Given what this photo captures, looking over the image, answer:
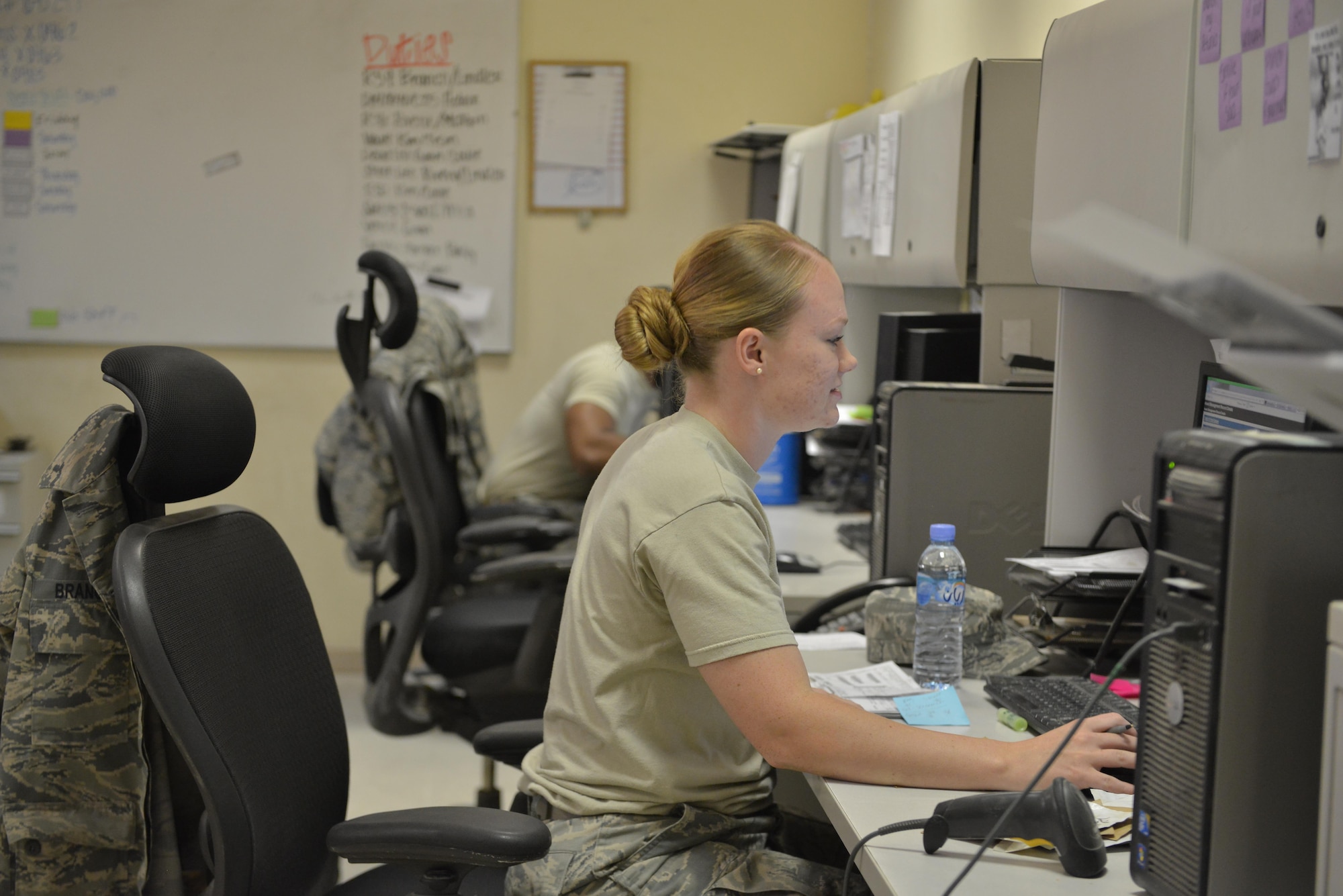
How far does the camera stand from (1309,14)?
1.04 meters

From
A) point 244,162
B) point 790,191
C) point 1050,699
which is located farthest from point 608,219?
point 1050,699

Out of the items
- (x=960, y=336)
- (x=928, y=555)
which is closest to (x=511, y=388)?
(x=960, y=336)

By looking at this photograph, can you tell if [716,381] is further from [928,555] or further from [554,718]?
[928,555]

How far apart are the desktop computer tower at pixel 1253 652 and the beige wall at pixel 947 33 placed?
4.52 ft

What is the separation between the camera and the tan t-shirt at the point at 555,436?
3.11 meters

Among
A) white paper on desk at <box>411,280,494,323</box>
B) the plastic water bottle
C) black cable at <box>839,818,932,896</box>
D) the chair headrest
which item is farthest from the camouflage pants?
white paper on desk at <box>411,280,494,323</box>

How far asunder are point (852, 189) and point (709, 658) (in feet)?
5.80

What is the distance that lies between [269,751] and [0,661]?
31 centimetres

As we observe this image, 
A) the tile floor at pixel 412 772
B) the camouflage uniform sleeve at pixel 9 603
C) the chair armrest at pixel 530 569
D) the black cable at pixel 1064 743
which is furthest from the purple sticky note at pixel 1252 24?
the tile floor at pixel 412 772

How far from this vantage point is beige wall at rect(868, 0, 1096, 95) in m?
2.48

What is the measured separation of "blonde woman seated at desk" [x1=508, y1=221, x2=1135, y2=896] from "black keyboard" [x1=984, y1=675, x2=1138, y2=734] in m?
0.12

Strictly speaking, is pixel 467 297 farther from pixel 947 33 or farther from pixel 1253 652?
pixel 1253 652

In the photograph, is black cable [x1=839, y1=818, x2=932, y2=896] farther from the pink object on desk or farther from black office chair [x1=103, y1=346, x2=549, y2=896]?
the pink object on desk

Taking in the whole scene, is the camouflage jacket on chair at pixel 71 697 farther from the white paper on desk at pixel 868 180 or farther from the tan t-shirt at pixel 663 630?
the white paper on desk at pixel 868 180
